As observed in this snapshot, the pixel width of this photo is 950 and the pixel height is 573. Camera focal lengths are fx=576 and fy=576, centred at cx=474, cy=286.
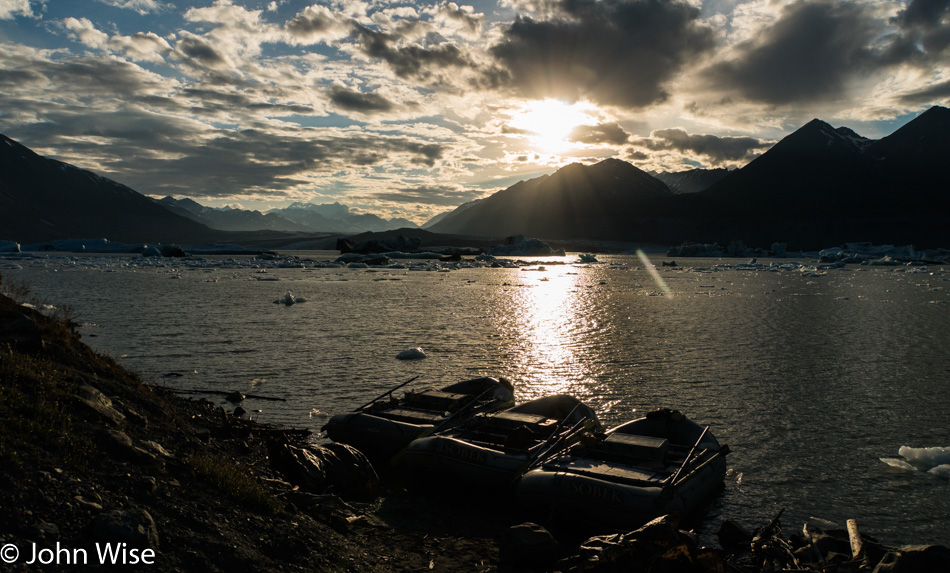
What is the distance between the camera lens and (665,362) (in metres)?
21.8

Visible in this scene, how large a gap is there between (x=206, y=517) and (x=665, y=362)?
60.2 ft

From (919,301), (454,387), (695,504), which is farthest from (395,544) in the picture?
(919,301)

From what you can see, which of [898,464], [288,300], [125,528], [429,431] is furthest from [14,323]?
[288,300]

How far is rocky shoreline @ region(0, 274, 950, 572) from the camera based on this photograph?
5488 millimetres

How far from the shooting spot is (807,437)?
13.7 metres

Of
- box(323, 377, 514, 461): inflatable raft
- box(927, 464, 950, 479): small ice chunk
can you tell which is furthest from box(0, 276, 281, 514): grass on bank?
box(927, 464, 950, 479): small ice chunk

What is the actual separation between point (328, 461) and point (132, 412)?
3.25 meters

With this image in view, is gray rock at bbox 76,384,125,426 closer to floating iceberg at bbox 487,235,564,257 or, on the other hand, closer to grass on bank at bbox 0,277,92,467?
grass on bank at bbox 0,277,92,467

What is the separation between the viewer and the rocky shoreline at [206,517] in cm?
549

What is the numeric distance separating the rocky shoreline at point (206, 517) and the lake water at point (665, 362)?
315cm

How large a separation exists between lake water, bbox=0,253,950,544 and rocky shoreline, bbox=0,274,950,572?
3150mm

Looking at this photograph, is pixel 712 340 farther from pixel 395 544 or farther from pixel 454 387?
Answer: pixel 395 544

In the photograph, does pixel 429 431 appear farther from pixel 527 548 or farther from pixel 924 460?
pixel 924 460

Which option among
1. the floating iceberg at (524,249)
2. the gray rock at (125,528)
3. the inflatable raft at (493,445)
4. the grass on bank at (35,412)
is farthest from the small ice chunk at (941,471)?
the floating iceberg at (524,249)
